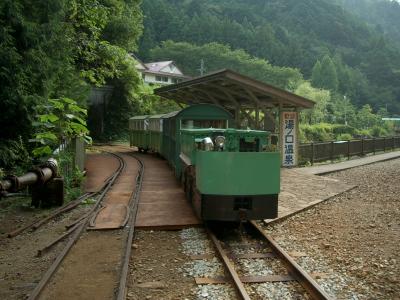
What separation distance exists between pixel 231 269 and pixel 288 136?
11258mm

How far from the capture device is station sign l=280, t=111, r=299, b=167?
16.4m

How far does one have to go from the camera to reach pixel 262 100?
16734mm

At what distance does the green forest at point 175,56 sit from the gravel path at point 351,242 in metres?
6.36

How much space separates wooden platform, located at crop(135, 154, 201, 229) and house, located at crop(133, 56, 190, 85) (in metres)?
51.2

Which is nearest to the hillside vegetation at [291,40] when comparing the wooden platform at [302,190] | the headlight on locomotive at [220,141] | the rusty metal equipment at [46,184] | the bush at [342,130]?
the bush at [342,130]

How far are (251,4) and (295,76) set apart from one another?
46.6 m

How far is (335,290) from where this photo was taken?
542 centimetres

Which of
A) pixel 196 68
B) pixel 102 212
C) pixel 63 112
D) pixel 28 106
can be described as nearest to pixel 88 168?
pixel 63 112

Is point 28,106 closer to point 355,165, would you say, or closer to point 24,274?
point 24,274

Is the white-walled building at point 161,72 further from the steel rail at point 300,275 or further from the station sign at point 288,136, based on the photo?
the steel rail at point 300,275

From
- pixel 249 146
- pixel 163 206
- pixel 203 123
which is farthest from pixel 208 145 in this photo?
pixel 203 123

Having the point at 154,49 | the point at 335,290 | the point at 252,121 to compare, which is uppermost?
the point at 154,49

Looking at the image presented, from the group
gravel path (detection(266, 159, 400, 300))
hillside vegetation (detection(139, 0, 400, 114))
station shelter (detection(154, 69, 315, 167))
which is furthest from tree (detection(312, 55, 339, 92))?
gravel path (detection(266, 159, 400, 300))

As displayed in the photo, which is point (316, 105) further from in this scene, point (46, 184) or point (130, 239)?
point (130, 239)
